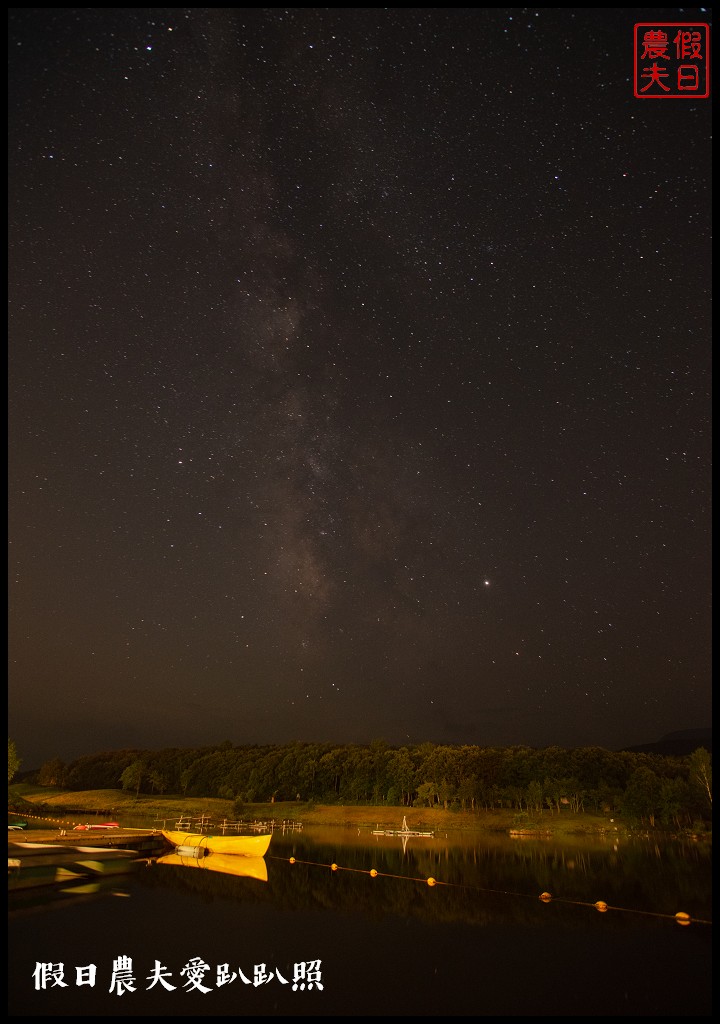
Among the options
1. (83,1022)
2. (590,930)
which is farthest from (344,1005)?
(590,930)

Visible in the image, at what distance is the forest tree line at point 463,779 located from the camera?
79562 mm

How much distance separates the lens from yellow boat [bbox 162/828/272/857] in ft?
130

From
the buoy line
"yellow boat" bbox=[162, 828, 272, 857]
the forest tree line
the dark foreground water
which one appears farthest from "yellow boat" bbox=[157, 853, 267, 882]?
the forest tree line

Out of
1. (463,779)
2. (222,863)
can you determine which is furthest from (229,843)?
(463,779)

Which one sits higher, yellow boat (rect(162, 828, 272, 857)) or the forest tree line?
yellow boat (rect(162, 828, 272, 857))

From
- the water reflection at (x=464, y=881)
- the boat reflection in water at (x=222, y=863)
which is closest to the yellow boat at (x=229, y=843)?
the boat reflection in water at (x=222, y=863)

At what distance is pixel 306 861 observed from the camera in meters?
40.8

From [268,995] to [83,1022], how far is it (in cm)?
436

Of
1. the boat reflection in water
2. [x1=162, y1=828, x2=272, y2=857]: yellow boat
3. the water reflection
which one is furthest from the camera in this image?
[x1=162, y1=828, x2=272, y2=857]: yellow boat

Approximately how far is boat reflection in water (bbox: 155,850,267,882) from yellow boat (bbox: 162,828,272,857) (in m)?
0.38

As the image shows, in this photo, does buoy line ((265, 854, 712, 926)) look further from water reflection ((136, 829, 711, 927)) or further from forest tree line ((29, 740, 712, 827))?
forest tree line ((29, 740, 712, 827))

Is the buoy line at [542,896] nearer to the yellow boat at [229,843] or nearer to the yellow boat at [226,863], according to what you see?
the yellow boat at [229,843]

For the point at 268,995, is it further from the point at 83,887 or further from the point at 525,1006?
the point at 83,887

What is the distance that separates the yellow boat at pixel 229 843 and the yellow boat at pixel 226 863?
1.33 ft
